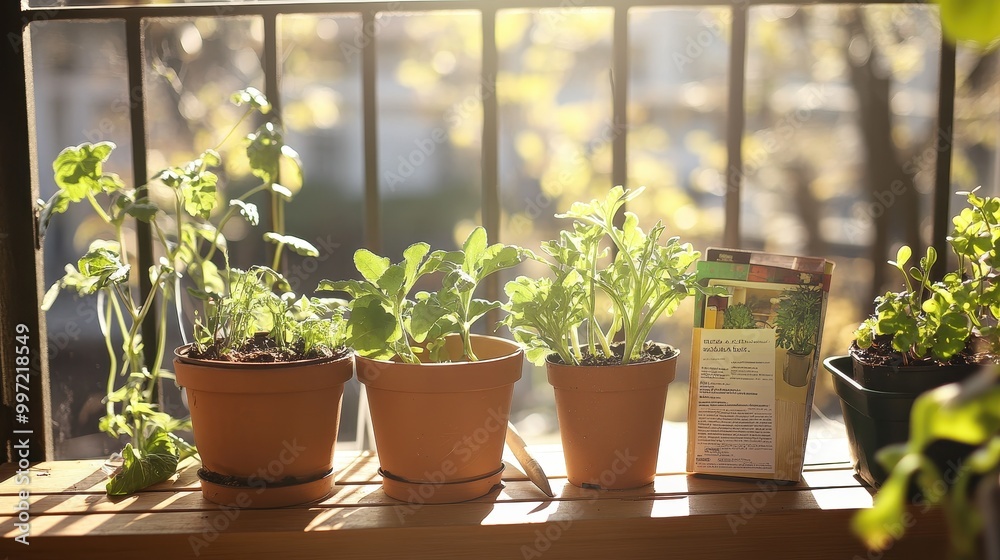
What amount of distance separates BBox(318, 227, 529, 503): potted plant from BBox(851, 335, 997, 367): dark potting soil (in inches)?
22.1

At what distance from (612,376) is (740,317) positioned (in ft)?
0.85

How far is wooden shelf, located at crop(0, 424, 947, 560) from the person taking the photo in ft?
3.61

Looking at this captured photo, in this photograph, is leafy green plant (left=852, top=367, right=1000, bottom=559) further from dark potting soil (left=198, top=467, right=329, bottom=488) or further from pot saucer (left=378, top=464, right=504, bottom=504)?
dark potting soil (left=198, top=467, right=329, bottom=488)

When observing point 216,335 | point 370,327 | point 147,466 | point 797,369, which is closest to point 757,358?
point 797,369

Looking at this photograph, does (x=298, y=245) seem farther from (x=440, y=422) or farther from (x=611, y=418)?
(x=611, y=418)

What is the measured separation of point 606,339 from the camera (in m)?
1.27

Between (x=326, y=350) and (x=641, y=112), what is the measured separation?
8.14 ft

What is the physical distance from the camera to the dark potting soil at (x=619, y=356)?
1.24m

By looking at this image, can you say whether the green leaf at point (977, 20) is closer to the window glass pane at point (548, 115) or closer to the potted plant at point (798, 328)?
the potted plant at point (798, 328)

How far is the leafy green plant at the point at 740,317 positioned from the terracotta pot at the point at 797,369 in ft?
0.26

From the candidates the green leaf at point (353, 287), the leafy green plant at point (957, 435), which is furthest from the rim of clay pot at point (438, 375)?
the leafy green plant at point (957, 435)

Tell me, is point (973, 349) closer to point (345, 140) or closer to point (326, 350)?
point (326, 350)

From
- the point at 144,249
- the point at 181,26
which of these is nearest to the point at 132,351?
the point at 144,249

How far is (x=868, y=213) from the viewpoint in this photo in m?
2.81
